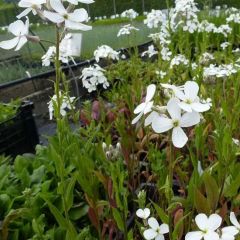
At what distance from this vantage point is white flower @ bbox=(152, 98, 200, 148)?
78cm

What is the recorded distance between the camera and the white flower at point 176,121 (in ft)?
2.56

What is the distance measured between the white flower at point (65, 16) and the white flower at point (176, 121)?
0.25 meters

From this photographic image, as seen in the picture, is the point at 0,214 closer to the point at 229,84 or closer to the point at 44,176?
the point at 44,176

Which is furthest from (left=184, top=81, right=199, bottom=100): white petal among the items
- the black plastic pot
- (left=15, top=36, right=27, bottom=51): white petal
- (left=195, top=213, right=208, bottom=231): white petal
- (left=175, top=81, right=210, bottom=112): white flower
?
the black plastic pot

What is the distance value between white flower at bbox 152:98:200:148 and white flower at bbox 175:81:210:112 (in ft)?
0.05

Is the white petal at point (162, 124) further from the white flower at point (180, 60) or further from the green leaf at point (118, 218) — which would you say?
the white flower at point (180, 60)

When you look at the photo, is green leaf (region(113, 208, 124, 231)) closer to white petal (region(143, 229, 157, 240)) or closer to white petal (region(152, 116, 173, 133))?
white petal (region(143, 229, 157, 240))

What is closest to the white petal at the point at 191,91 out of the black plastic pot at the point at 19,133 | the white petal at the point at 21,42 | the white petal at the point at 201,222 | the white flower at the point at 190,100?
the white flower at the point at 190,100

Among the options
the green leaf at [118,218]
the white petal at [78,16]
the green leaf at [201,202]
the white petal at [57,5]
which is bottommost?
the green leaf at [118,218]

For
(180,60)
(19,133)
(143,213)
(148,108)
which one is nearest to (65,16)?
(148,108)

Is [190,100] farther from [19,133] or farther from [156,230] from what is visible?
[19,133]

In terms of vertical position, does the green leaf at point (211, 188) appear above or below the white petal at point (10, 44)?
below

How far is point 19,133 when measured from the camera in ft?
8.04

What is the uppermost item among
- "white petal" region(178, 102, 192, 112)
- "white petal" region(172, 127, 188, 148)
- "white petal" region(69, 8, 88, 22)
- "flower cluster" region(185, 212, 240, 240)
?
"white petal" region(69, 8, 88, 22)
